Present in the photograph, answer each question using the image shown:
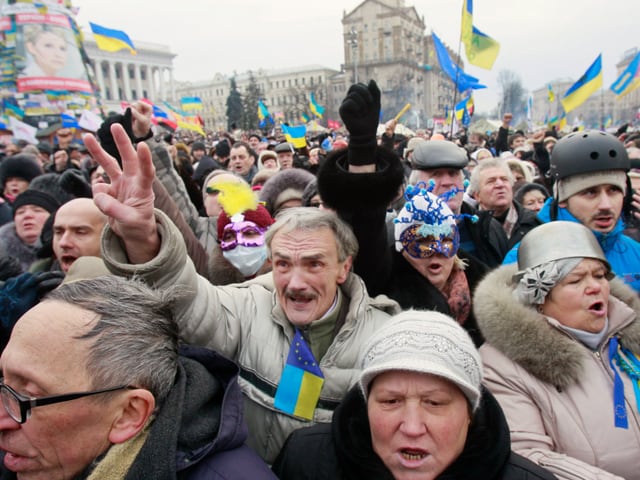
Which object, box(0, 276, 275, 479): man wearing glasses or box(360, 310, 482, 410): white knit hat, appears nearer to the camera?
box(0, 276, 275, 479): man wearing glasses

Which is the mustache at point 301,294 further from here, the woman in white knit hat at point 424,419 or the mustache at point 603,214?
the mustache at point 603,214

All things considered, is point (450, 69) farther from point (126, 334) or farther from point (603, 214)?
point (126, 334)

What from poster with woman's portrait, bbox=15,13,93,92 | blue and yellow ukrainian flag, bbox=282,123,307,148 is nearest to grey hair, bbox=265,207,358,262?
blue and yellow ukrainian flag, bbox=282,123,307,148

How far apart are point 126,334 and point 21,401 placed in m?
0.31

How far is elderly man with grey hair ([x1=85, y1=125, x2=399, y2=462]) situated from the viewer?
1766 millimetres

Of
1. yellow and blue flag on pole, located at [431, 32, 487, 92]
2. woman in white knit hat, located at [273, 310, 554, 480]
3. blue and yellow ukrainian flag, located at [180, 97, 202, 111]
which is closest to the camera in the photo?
woman in white knit hat, located at [273, 310, 554, 480]

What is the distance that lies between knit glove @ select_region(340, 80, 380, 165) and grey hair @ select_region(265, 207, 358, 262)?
13.3 inches

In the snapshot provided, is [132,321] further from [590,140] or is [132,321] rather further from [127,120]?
[590,140]

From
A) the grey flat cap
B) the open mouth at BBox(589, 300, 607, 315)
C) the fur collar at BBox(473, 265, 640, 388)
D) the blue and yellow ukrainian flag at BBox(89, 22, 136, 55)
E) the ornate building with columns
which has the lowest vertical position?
the fur collar at BBox(473, 265, 640, 388)

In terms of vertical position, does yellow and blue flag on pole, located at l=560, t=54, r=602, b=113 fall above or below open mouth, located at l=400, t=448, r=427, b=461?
above

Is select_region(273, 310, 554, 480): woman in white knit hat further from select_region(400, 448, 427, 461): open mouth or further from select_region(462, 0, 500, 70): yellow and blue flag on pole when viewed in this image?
select_region(462, 0, 500, 70): yellow and blue flag on pole

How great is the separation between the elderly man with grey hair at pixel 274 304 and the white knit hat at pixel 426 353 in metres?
0.40

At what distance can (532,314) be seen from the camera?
197 cm

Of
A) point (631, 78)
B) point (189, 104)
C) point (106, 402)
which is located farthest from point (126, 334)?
point (189, 104)
